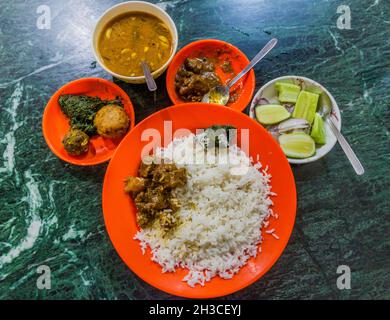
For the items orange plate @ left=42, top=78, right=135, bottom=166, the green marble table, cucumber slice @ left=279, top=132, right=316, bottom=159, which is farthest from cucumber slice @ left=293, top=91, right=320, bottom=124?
orange plate @ left=42, top=78, right=135, bottom=166

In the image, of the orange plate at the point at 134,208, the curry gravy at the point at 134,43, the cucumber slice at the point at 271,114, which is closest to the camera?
the orange plate at the point at 134,208

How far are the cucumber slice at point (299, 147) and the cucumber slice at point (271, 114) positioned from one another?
0.53 feet

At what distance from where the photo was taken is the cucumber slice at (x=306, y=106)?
286 cm

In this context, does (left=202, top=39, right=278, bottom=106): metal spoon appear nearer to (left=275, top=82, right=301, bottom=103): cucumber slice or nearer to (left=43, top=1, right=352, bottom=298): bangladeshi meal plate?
(left=43, top=1, right=352, bottom=298): bangladeshi meal plate

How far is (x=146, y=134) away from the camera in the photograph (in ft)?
8.79

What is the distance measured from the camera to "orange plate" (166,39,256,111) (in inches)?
113

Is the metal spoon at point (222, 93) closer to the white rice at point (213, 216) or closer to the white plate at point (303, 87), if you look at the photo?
the white plate at point (303, 87)

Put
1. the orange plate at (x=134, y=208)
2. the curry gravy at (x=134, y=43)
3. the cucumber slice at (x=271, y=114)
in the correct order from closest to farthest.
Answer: the orange plate at (x=134, y=208), the curry gravy at (x=134, y=43), the cucumber slice at (x=271, y=114)

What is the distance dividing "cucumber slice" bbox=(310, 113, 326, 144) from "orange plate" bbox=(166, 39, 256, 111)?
0.48 meters

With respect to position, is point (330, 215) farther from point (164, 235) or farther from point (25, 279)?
point (25, 279)

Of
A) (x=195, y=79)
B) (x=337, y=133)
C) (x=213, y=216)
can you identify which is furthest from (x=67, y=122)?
(x=337, y=133)

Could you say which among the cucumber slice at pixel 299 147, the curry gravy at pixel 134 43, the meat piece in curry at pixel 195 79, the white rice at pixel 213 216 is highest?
the curry gravy at pixel 134 43

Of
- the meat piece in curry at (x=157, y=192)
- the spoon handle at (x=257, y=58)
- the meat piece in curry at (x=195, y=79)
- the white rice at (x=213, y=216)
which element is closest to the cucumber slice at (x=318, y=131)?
the white rice at (x=213, y=216)

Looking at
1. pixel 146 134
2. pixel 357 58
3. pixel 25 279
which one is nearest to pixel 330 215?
pixel 357 58
